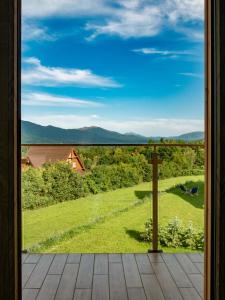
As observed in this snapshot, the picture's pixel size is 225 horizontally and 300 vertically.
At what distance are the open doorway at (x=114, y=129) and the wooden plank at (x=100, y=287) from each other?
133 millimetres

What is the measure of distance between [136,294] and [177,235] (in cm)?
127

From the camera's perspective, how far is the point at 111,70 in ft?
15.6

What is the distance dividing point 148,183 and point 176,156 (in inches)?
15.5

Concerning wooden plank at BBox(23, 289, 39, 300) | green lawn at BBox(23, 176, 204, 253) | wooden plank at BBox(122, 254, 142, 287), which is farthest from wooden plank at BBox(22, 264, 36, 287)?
wooden plank at BBox(122, 254, 142, 287)

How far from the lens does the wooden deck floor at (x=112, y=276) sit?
2.43 meters

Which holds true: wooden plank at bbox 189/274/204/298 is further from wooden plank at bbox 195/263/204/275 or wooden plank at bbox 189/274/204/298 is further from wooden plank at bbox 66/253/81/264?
wooden plank at bbox 66/253/81/264

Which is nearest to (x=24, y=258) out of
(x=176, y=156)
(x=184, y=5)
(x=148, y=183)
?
(x=148, y=183)

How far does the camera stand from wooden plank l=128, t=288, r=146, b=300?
7.81ft

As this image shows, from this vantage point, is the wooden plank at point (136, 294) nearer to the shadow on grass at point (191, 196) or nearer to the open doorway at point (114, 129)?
the open doorway at point (114, 129)

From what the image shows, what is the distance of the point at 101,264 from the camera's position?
3057 mm
